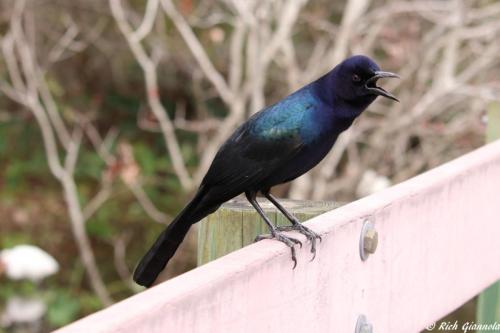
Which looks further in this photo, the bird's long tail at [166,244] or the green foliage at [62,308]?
the green foliage at [62,308]

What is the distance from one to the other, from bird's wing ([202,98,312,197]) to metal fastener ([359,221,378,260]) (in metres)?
0.88

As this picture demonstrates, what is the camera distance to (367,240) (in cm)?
231

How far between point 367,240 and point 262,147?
3.10ft

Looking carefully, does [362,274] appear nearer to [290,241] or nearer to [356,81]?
[290,241]

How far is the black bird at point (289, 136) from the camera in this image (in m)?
3.14

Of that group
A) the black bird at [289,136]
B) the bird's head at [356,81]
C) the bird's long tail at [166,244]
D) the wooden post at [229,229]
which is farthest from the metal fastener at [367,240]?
the bird's head at [356,81]

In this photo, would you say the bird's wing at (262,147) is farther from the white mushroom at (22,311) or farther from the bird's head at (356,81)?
the white mushroom at (22,311)

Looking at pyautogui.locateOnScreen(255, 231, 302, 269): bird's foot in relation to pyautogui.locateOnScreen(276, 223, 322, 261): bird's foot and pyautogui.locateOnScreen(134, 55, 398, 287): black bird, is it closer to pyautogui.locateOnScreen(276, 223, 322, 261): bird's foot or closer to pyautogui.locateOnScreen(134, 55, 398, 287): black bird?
pyautogui.locateOnScreen(276, 223, 322, 261): bird's foot

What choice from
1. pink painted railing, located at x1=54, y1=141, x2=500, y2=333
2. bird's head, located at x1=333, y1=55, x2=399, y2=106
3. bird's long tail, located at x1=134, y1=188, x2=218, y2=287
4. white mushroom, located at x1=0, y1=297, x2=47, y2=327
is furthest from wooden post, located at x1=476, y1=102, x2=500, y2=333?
white mushroom, located at x1=0, y1=297, x2=47, y2=327

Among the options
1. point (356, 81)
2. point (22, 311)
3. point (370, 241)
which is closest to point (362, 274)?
point (370, 241)

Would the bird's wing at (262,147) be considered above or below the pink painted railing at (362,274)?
above

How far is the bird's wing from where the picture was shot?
3.18m

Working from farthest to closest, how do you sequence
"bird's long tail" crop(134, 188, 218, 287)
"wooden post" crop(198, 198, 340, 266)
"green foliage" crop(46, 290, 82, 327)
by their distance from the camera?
"green foliage" crop(46, 290, 82, 327), "bird's long tail" crop(134, 188, 218, 287), "wooden post" crop(198, 198, 340, 266)

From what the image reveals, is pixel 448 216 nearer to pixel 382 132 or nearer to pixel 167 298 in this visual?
pixel 167 298
